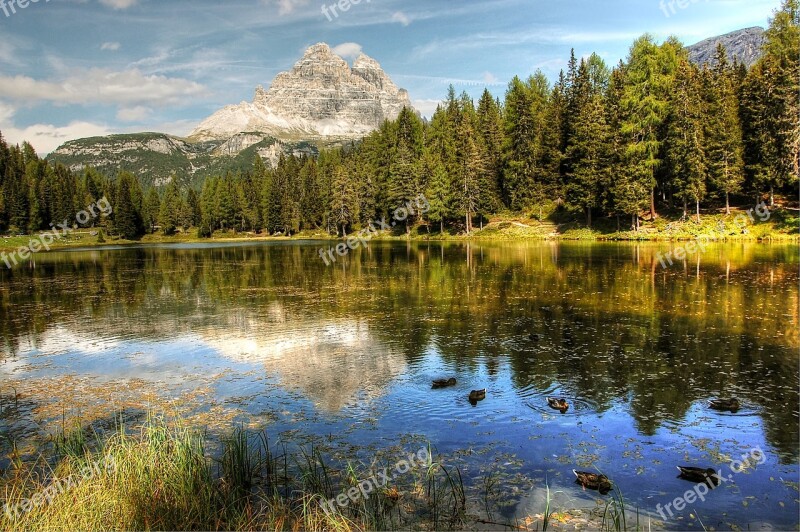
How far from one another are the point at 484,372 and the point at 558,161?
263ft

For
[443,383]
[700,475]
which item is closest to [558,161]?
[443,383]

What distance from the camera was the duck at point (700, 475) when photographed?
10.1 m

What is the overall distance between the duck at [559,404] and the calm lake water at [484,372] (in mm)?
263

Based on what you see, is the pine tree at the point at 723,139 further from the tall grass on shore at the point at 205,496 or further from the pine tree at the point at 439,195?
the tall grass on shore at the point at 205,496

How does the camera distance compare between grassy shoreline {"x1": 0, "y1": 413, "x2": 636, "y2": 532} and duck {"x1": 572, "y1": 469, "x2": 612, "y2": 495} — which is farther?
duck {"x1": 572, "y1": 469, "x2": 612, "y2": 495}

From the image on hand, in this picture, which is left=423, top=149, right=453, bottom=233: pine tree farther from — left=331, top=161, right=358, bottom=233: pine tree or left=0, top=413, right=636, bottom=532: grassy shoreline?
left=0, top=413, right=636, bottom=532: grassy shoreline

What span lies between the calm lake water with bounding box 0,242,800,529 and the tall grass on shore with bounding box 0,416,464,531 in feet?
3.49

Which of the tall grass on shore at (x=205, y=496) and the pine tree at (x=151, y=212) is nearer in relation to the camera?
the tall grass on shore at (x=205, y=496)

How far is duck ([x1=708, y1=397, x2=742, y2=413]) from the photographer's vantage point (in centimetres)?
1360

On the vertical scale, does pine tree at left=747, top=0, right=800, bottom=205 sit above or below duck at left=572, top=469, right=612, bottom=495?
above

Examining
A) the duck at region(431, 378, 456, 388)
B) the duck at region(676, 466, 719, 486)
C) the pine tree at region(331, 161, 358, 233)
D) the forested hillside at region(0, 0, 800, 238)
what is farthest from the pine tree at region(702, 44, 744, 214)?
the pine tree at region(331, 161, 358, 233)

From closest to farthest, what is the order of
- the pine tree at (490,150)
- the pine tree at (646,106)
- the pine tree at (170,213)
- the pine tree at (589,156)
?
the pine tree at (646,106), the pine tree at (589,156), the pine tree at (490,150), the pine tree at (170,213)

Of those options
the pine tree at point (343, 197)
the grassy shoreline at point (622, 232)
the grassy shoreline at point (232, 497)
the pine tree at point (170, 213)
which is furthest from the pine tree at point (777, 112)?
the pine tree at point (170, 213)

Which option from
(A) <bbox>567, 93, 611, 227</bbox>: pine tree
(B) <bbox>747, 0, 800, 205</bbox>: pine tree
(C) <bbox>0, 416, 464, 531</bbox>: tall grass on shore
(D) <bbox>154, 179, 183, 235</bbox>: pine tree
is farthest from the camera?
(D) <bbox>154, 179, 183, 235</bbox>: pine tree
